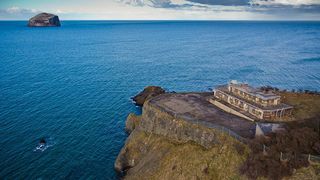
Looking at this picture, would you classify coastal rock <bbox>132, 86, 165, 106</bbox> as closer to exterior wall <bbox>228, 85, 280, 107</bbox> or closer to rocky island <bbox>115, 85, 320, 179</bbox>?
rocky island <bbox>115, 85, 320, 179</bbox>

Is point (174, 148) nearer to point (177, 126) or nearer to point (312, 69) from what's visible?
point (177, 126)

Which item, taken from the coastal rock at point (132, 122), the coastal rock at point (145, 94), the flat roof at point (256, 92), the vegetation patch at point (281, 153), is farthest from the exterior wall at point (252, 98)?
the coastal rock at point (145, 94)

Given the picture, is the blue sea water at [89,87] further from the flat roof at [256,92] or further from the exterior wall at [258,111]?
the flat roof at [256,92]

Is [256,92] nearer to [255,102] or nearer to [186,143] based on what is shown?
[255,102]

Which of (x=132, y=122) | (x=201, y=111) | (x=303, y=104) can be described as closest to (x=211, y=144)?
(x=201, y=111)

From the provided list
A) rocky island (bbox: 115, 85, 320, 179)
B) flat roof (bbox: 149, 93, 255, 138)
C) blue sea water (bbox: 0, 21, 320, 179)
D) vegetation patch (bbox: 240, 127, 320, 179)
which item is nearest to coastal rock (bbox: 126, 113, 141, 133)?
rocky island (bbox: 115, 85, 320, 179)
